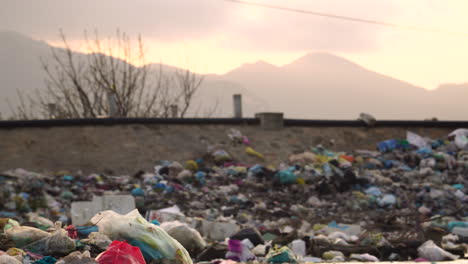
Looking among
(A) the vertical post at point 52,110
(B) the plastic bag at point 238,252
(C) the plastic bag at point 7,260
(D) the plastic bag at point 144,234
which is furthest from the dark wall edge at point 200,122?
(C) the plastic bag at point 7,260

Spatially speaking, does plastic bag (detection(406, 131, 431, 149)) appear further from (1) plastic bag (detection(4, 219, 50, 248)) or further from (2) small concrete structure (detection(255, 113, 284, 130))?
(1) plastic bag (detection(4, 219, 50, 248))

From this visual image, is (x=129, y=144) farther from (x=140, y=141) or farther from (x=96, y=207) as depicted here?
(x=96, y=207)

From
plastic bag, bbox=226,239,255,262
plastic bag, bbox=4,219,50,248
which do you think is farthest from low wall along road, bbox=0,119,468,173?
plastic bag, bbox=4,219,50,248

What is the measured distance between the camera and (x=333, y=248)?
545 cm

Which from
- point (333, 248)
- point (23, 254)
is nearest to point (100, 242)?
point (23, 254)

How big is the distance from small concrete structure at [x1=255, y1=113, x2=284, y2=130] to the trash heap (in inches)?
31.9

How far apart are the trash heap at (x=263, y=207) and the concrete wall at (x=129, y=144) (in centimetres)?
32

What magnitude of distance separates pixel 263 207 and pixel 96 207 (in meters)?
3.02

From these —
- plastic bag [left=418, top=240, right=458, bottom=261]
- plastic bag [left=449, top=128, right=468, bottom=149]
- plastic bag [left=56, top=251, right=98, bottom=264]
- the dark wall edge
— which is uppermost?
the dark wall edge

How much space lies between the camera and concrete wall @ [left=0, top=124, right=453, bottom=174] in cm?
1063

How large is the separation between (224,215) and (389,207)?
9.01 feet

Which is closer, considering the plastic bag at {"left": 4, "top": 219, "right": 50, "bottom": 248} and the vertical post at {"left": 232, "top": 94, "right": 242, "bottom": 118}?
the plastic bag at {"left": 4, "top": 219, "right": 50, "bottom": 248}

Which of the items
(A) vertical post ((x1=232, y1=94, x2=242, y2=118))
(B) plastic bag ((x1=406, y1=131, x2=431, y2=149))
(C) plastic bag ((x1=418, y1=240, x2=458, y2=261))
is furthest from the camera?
(A) vertical post ((x1=232, y1=94, x2=242, y2=118))

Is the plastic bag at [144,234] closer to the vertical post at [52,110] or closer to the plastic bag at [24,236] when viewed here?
the plastic bag at [24,236]
